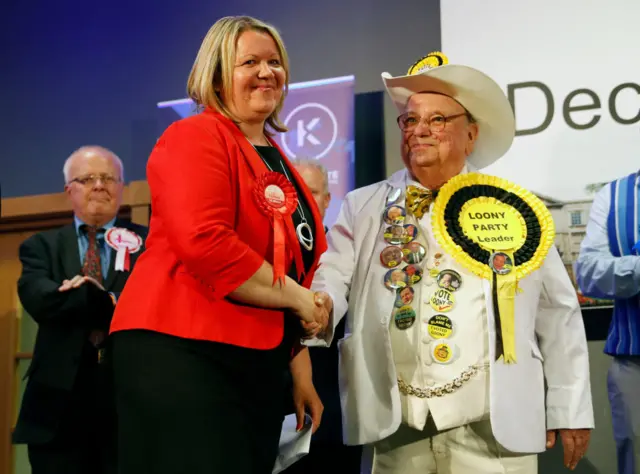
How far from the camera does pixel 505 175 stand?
3.04m

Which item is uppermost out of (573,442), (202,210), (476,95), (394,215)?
(476,95)

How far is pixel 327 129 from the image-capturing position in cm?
342

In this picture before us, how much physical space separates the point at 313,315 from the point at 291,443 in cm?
33

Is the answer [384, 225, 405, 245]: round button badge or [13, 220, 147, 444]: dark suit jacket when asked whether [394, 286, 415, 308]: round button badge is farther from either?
[13, 220, 147, 444]: dark suit jacket

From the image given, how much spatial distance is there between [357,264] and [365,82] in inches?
62.8

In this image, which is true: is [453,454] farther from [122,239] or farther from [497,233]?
[122,239]

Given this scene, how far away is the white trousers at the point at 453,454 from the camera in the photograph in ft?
6.42

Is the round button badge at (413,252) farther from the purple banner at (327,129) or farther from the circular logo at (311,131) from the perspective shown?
the circular logo at (311,131)

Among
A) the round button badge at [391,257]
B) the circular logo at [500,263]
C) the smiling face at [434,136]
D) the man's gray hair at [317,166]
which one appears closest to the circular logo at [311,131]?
the man's gray hair at [317,166]

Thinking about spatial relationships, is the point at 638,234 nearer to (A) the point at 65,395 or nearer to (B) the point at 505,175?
(B) the point at 505,175

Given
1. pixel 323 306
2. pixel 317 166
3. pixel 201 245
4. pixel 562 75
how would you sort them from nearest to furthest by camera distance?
pixel 201 245
pixel 323 306
pixel 562 75
pixel 317 166

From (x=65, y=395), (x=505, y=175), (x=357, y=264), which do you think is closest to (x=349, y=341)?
A: (x=357, y=264)

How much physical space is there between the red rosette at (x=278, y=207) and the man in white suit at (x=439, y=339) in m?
0.30

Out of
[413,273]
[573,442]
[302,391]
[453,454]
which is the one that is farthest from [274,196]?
[573,442]
